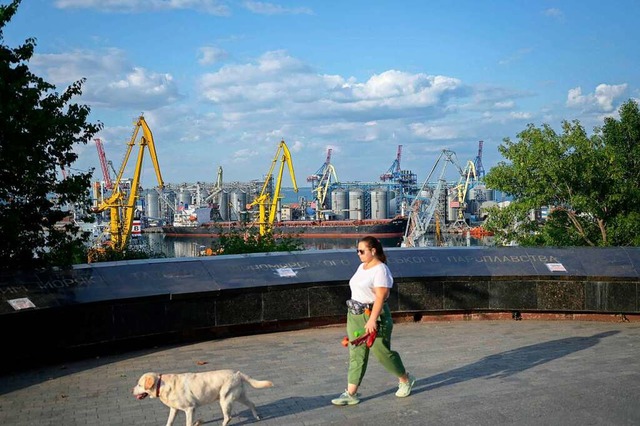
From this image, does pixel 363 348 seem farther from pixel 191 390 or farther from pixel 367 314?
pixel 191 390

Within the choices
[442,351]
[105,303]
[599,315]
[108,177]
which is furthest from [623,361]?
[108,177]

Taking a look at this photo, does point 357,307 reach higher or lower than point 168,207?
lower

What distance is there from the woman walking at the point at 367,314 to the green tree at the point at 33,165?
4.00 metres

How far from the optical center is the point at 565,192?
1557cm

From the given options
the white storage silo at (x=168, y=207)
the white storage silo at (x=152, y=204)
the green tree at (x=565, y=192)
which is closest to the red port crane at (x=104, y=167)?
the white storage silo at (x=168, y=207)

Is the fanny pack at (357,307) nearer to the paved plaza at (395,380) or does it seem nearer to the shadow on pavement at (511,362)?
the paved plaza at (395,380)

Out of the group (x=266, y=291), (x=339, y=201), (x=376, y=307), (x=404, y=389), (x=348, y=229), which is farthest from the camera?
(x=339, y=201)

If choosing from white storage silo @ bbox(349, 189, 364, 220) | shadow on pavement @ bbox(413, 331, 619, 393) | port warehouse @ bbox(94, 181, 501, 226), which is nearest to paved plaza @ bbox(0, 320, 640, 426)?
shadow on pavement @ bbox(413, 331, 619, 393)

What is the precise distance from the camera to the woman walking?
5254 millimetres

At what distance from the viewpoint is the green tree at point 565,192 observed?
15375mm

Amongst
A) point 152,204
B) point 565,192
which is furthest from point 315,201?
point 565,192

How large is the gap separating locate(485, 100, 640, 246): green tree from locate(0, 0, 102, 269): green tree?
10292 millimetres

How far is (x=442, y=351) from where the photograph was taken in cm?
736

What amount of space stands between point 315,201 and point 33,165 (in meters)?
135
